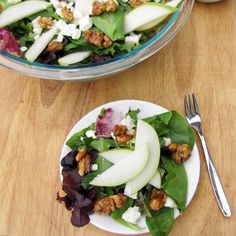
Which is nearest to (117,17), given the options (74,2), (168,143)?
(74,2)

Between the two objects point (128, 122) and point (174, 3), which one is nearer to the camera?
point (128, 122)

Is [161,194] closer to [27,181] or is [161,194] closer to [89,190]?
[89,190]

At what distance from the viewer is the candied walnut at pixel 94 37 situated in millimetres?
1218

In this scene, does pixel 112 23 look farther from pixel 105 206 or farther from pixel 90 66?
pixel 105 206

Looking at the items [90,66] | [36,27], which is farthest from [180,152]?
[36,27]

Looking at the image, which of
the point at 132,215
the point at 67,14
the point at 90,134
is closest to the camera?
the point at 132,215

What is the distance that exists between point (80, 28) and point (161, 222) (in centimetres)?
62

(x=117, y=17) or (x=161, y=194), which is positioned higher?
(x=117, y=17)

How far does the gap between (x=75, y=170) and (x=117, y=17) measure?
19.0 inches

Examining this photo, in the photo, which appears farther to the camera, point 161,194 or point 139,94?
point 139,94

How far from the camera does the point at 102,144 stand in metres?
1.14

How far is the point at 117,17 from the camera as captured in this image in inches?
49.0

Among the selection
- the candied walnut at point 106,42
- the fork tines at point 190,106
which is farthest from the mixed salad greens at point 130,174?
the candied walnut at point 106,42

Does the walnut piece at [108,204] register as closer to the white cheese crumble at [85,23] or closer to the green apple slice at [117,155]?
the green apple slice at [117,155]
